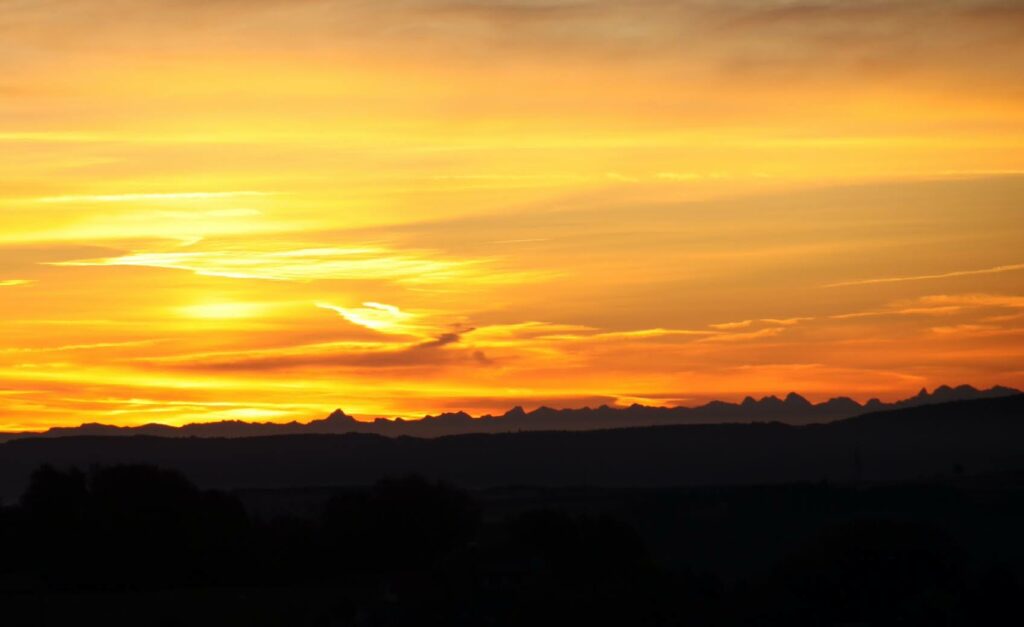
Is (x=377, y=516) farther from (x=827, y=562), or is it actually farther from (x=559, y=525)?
(x=827, y=562)

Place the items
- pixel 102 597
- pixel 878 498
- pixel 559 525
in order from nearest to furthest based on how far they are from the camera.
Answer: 1. pixel 102 597
2. pixel 559 525
3. pixel 878 498

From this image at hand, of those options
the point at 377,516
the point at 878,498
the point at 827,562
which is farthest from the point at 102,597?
the point at 878,498

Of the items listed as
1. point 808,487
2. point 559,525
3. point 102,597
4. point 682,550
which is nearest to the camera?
point 102,597

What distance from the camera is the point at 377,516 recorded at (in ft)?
284

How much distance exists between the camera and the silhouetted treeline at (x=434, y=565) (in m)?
56.9

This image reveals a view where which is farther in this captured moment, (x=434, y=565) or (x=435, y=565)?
(x=434, y=565)

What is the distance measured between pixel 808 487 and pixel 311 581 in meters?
69.7

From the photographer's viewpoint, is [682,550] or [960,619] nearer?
Answer: [960,619]

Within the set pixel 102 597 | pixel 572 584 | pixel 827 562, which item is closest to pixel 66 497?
pixel 102 597

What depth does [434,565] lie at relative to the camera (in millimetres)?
73875

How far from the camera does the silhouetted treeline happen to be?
56.9 metres

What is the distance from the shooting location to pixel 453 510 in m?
89.1

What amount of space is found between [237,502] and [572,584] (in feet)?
79.0

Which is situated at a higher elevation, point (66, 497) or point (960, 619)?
point (66, 497)
